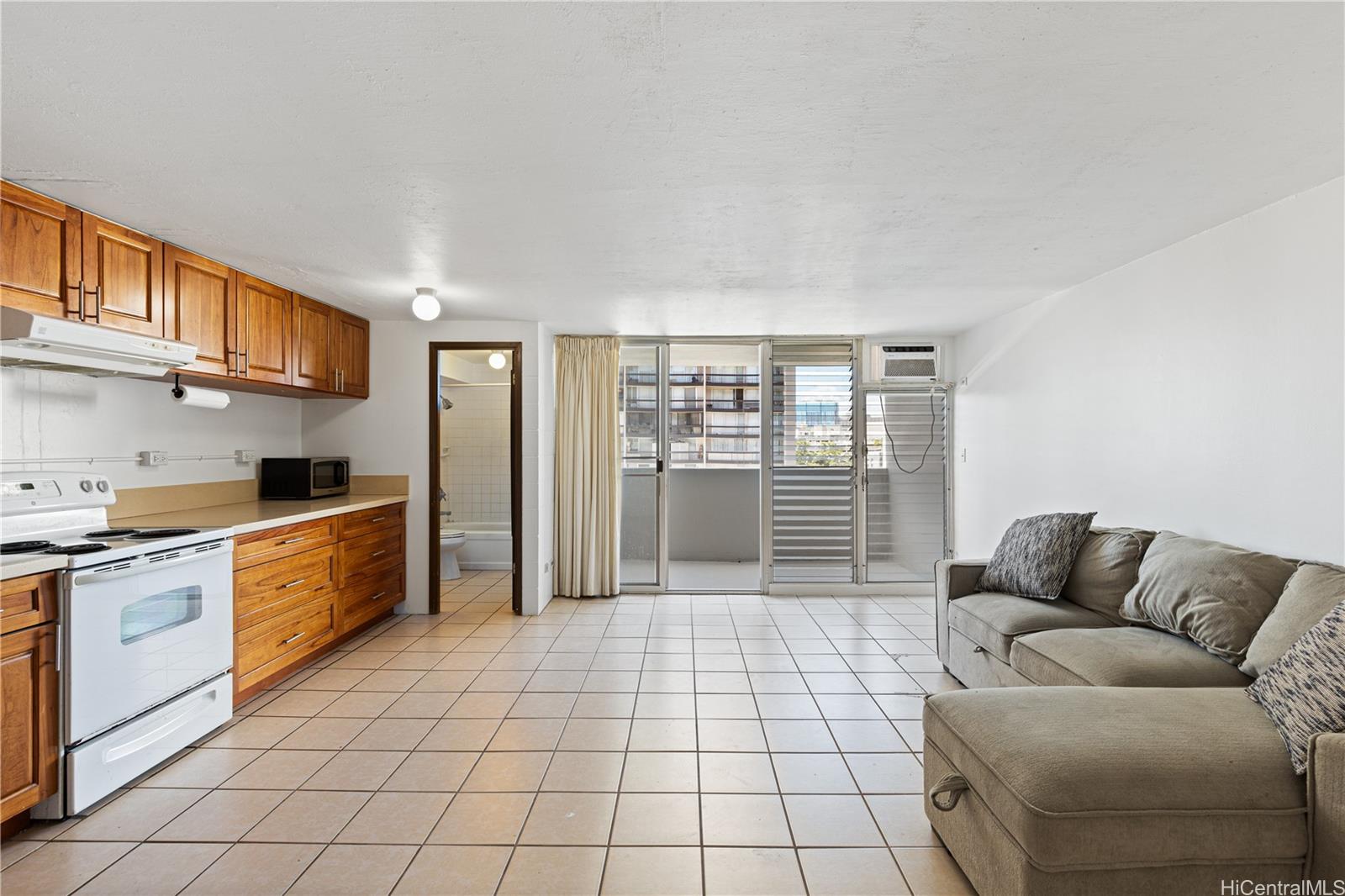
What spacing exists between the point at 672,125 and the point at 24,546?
107 inches

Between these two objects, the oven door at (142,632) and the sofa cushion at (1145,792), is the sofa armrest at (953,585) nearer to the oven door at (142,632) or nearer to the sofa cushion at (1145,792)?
the sofa cushion at (1145,792)

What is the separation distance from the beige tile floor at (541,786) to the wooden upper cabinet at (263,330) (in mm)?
1719

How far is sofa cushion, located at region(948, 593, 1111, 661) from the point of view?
2809 millimetres

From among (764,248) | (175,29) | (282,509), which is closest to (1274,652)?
(764,248)

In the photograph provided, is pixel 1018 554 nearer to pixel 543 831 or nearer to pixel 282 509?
pixel 543 831

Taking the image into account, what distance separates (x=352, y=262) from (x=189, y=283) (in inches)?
29.1

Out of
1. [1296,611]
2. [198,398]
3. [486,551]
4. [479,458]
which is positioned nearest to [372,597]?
[198,398]

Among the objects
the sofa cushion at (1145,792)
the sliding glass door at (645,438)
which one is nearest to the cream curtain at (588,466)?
the sliding glass door at (645,438)

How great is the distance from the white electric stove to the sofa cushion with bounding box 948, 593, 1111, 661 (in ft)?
11.3

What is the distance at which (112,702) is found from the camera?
7.45 ft

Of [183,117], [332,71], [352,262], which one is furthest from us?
[352,262]

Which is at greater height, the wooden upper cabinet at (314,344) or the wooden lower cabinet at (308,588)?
the wooden upper cabinet at (314,344)

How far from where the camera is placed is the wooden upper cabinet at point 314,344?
390cm

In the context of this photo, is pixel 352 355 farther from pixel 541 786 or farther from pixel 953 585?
pixel 953 585
